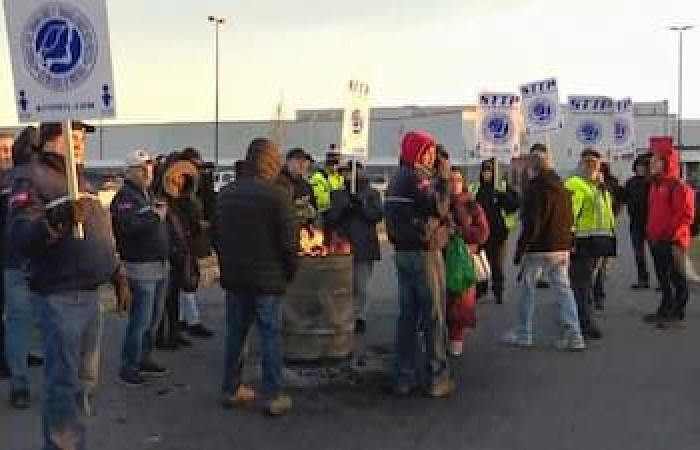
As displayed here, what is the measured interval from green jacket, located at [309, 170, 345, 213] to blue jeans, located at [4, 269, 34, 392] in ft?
14.5

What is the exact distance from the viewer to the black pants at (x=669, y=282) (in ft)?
39.0

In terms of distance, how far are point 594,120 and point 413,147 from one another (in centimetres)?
1296

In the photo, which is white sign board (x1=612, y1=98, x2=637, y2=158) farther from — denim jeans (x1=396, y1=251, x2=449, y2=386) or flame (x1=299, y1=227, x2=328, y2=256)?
denim jeans (x1=396, y1=251, x2=449, y2=386)

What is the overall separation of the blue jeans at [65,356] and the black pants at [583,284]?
21.9ft

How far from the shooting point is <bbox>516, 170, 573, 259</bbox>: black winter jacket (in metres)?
10.7

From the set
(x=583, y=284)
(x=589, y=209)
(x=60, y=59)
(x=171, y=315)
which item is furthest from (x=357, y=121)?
(x=60, y=59)

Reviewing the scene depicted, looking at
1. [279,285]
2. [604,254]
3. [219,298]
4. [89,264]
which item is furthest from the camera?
[219,298]

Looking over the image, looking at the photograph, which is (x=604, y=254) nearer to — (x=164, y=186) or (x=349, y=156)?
(x=349, y=156)

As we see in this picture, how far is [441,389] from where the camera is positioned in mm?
8602

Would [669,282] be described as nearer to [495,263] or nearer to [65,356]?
[495,263]

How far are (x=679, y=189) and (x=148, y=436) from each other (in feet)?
23.0

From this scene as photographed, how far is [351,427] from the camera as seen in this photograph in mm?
7602

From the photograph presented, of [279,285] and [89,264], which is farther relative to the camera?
[279,285]

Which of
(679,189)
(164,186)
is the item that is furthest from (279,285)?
(679,189)
